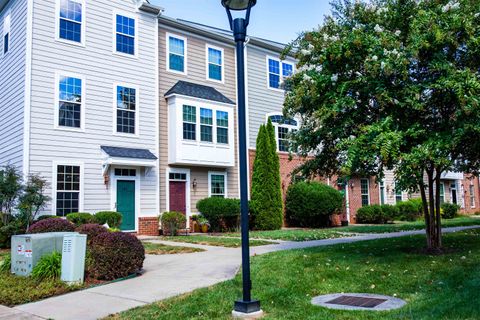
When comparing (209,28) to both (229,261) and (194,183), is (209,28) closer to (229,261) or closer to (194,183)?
(194,183)

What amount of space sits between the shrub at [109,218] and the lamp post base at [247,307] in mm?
10911

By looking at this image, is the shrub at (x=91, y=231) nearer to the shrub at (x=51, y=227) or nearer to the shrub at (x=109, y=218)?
the shrub at (x=51, y=227)

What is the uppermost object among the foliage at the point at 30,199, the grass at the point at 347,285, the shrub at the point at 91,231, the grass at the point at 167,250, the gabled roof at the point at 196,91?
the gabled roof at the point at 196,91

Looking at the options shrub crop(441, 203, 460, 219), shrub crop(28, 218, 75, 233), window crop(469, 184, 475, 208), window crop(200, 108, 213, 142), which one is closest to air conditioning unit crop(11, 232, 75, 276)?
shrub crop(28, 218, 75, 233)

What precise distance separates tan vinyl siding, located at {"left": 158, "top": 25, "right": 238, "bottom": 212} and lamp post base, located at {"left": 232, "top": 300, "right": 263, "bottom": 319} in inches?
521

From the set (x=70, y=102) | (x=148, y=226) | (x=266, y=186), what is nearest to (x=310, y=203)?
(x=266, y=186)

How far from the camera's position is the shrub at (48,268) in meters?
8.08

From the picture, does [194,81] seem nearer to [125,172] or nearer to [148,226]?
[125,172]

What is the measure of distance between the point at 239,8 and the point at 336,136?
4322 mm

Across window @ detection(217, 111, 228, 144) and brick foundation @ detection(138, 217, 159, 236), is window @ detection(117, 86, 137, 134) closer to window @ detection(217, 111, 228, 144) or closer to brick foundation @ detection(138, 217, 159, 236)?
brick foundation @ detection(138, 217, 159, 236)

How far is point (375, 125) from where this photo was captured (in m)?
8.16

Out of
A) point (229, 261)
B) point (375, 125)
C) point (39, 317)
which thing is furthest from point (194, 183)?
point (39, 317)

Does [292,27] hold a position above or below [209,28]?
below

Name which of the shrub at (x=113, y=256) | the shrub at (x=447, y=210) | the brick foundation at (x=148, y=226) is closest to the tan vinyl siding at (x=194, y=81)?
the brick foundation at (x=148, y=226)
